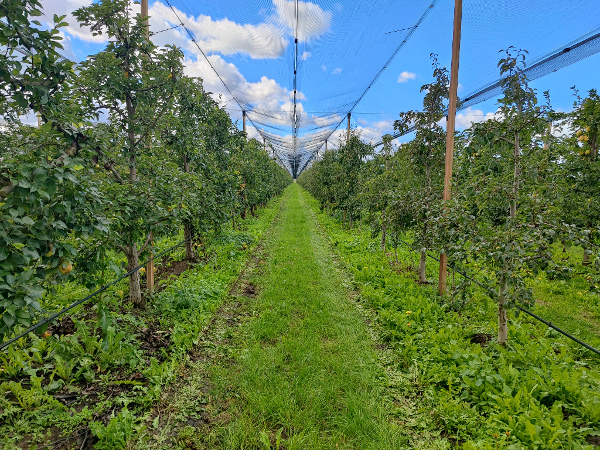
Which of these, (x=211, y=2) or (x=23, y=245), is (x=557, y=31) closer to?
(x=211, y=2)

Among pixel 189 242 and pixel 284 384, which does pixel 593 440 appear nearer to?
pixel 284 384

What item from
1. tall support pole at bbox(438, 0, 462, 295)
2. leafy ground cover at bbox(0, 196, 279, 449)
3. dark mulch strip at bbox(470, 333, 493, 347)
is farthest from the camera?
tall support pole at bbox(438, 0, 462, 295)

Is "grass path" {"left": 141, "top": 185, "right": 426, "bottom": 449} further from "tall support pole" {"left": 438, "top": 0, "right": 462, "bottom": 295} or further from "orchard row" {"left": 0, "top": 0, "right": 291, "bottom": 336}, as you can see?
"tall support pole" {"left": 438, "top": 0, "right": 462, "bottom": 295}

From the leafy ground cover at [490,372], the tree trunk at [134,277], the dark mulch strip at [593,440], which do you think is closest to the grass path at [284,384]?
the leafy ground cover at [490,372]

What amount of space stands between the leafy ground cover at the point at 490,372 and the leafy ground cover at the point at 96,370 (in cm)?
258

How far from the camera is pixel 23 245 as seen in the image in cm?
163

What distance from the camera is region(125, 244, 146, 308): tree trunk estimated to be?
13.0ft

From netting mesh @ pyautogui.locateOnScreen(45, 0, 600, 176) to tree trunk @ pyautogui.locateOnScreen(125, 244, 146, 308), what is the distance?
3.13 meters

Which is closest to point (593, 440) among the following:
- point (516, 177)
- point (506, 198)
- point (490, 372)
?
point (490, 372)

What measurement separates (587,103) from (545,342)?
18.4ft

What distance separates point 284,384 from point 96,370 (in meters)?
1.99

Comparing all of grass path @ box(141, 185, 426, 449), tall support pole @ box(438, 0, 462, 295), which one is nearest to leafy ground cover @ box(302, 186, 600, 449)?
grass path @ box(141, 185, 426, 449)

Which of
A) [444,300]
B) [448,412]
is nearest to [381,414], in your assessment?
[448,412]

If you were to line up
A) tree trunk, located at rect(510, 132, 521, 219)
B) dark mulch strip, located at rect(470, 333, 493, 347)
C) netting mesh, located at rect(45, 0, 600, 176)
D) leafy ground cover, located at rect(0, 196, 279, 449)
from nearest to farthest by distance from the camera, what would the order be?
1. leafy ground cover, located at rect(0, 196, 279, 449)
2. tree trunk, located at rect(510, 132, 521, 219)
3. dark mulch strip, located at rect(470, 333, 493, 347)
4. netting mesh, located at rect(45, 0, 600, 176)
